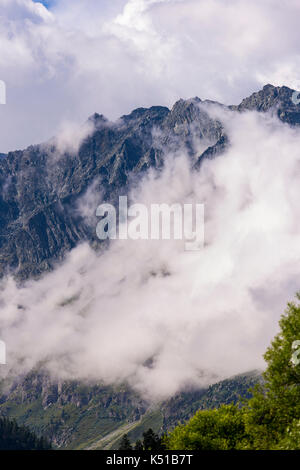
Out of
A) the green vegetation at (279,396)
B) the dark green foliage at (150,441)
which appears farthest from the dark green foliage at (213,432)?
the dark green foliage at (150,441)

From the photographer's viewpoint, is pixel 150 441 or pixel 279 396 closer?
pixel 279 396

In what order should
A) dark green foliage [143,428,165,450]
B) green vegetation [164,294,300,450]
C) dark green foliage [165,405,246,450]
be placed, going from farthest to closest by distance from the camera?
dark green foliage [143,428,165,450] < dark green foliage [165,405,246,450] < green vegetation [164,294,300,450]

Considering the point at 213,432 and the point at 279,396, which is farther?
the point at 213,432

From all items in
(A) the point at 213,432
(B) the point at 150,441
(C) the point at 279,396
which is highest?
(C) the point at 279,396

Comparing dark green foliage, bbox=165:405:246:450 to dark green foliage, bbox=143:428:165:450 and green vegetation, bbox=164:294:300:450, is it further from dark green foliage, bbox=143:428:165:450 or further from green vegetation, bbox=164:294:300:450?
dark green foliage, bbox=143:428:165:450

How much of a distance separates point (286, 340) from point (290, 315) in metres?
2.68

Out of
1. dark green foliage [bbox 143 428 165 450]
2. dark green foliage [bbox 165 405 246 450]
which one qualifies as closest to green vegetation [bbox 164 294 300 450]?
dark green foliage [bbox 165 405 246 450]

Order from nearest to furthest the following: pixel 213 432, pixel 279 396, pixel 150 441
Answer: pixel 279 396
pixel 213 432
pixel 150 441

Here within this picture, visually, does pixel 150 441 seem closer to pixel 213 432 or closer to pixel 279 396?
pixel 213 432

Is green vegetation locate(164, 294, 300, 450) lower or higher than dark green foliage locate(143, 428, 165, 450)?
higher

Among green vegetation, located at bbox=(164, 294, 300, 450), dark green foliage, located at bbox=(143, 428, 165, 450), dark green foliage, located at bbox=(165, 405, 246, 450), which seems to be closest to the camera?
green vegetation, located at bbox=(164, 294, 300, 450)

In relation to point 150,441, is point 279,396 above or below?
above

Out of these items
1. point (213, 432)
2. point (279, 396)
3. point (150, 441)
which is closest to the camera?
point (279, 396)

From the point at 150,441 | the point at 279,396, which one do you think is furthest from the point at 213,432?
the point at 150,441
